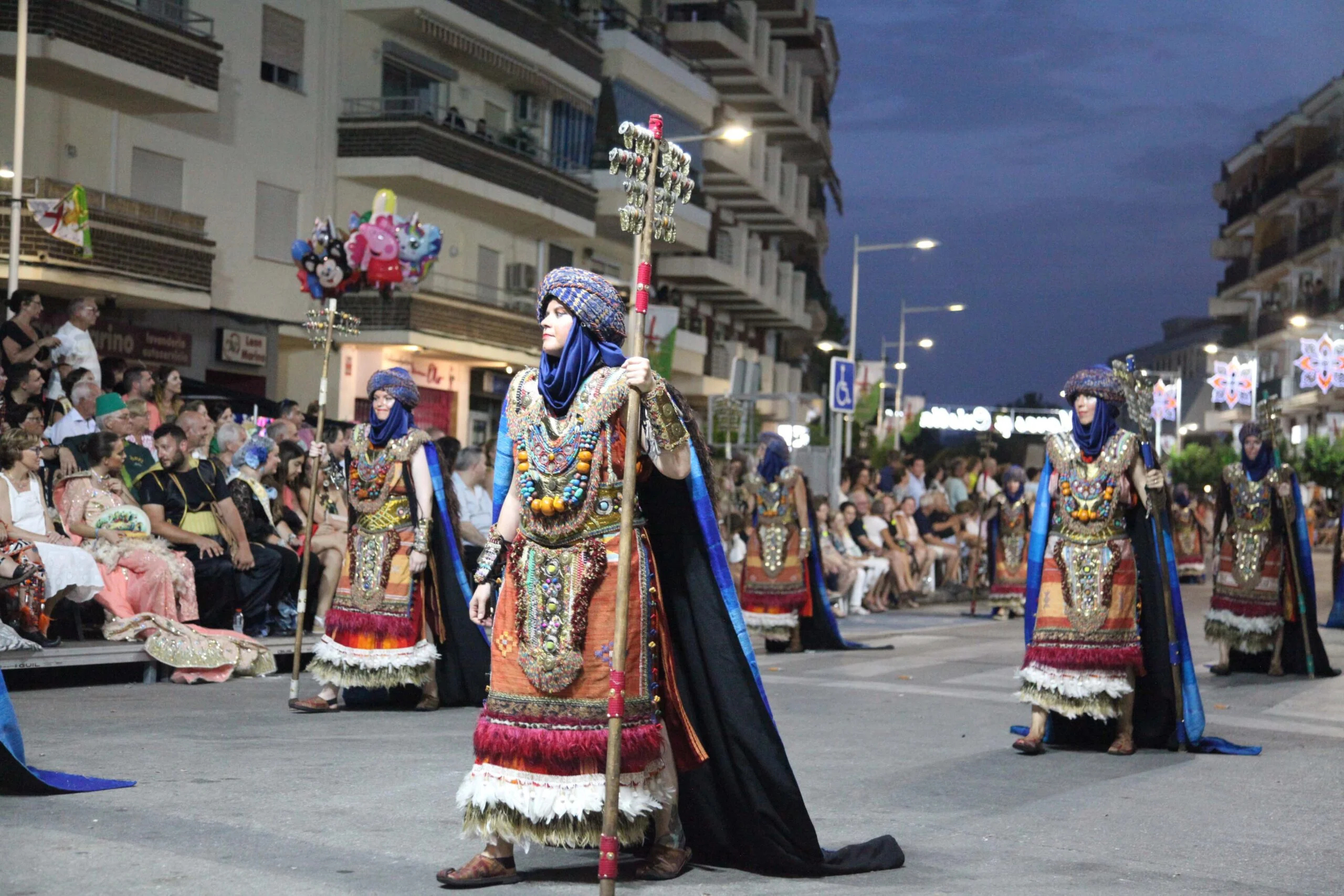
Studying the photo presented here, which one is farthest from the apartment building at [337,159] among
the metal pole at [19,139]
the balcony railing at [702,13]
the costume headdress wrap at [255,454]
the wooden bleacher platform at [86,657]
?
the wooden bleacher platform at [86,657]

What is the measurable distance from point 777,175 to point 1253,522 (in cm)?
4283

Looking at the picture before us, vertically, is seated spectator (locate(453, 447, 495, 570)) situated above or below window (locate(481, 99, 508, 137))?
below

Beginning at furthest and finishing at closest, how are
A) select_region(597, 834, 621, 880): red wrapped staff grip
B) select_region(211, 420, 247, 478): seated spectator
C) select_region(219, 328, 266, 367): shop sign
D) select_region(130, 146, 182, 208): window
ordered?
1. select_region(219, 328, 266, 367): shop sign
2. select_region(130, 146, 182, 208): window
3. select_region(211, 420, 247, 478): seated spectator
4. select_region(597, 834, 621, 880): red wrapped staff grip

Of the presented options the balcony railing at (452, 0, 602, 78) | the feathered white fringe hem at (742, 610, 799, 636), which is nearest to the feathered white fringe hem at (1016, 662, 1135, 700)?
the feathered white fringe hem at (742, 610, 799, 636)

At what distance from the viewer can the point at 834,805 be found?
7.57 metres

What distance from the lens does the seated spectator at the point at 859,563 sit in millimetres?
22000

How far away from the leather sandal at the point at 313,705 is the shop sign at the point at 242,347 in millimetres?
16863

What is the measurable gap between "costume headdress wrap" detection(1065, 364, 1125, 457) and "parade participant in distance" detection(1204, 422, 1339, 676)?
5.09 m

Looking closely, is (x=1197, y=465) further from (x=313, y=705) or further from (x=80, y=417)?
(x=313, y=705)

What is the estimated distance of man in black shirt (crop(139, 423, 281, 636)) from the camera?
1288cm

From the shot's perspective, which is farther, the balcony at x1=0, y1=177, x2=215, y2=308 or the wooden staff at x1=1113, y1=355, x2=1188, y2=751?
the balcony at x1=0, y1=177, x2=215, y2=308

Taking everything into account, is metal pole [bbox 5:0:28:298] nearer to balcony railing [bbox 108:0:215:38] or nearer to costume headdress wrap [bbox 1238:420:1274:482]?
balcony railing [bbox 108:0:215:38]

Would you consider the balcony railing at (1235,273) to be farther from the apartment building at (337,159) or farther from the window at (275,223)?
the window at (275,223)

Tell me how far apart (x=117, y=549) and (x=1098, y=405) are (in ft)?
23.6
